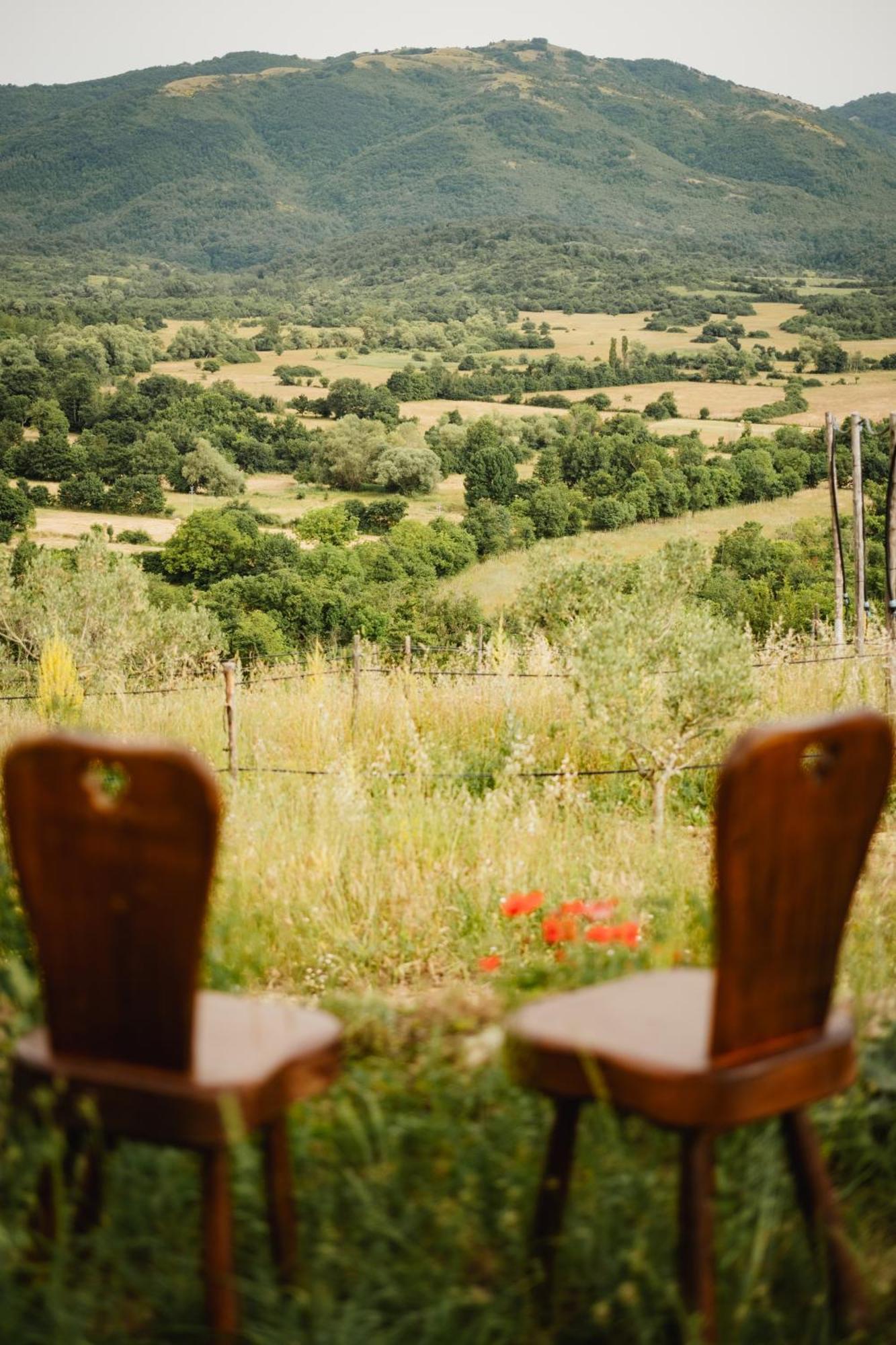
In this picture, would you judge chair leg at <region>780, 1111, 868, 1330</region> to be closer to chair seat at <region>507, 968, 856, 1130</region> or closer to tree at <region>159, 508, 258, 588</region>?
chair seat at <region>507, 968, 856, 1130</region>

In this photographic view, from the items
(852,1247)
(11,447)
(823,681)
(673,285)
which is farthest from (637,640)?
(673,285)

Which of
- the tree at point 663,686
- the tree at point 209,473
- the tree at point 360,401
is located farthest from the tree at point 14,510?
the tree at point 663,686

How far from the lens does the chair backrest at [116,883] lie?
5.30 feet

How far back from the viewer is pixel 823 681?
30.6 ft

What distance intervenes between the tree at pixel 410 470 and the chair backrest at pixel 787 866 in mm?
85433

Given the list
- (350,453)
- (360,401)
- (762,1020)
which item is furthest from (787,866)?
(360,401)

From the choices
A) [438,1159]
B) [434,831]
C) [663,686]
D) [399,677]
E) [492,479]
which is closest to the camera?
[438,1159]

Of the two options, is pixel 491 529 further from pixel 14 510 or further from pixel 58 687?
pixel 58 687

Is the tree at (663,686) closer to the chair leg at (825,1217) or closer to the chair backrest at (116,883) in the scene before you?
the chair leg at (825,1217)

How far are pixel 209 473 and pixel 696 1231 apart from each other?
83.9 m

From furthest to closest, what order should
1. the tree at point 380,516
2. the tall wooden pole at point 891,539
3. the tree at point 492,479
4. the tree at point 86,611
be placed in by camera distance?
the tree at point 492,479, the tree at point 380,516, the tree at point 86,611, the tall wooden pole at point 891,539

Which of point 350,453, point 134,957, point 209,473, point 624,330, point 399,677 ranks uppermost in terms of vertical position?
point 624,330

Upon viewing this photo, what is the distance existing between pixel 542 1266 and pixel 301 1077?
1.91 ft

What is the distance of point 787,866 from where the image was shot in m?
1.75
